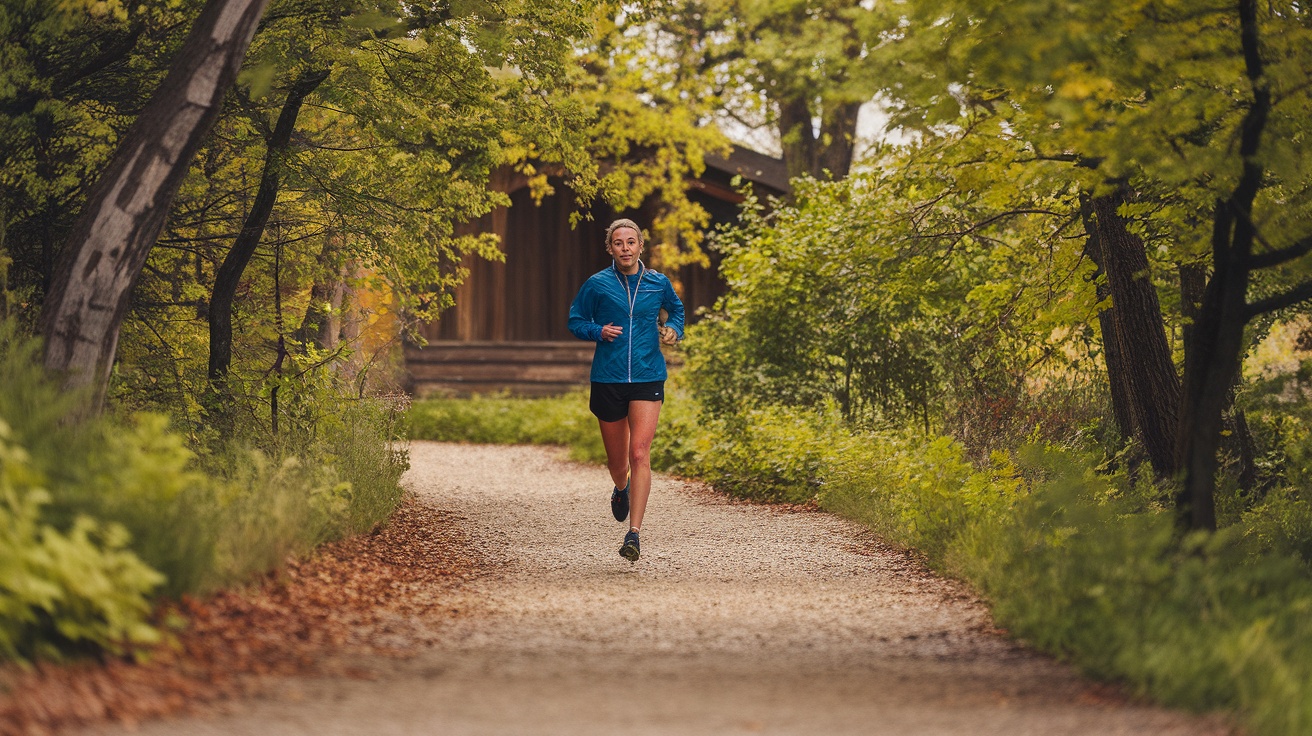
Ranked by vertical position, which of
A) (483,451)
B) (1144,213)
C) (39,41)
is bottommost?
(483,451)

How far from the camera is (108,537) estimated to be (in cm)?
416

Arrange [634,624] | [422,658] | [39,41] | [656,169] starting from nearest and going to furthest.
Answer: [422,658], [634,624], [39,41], [656,169]

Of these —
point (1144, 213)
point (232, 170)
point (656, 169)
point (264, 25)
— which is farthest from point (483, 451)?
point (1144, 213)

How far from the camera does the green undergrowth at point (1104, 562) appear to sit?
415 centimetres

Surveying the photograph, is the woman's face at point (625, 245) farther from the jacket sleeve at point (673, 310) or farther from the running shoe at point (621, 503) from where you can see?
the running shoe at point (621, 503)

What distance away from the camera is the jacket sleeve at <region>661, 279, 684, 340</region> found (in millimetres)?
7742

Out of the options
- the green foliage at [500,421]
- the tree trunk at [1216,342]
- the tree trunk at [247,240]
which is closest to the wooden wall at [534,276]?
the green foliage at [500,421]

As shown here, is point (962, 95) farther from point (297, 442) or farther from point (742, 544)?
point (297, 442)

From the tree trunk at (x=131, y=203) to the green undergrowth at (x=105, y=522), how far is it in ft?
0.66

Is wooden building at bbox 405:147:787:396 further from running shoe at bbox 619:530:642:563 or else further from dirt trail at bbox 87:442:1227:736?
running shoe at bbox 619:530:642:563

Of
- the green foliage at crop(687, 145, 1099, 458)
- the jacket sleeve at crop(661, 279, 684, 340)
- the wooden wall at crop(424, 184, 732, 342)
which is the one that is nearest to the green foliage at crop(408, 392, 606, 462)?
the wooden wall at crop(424, 184, 732, 342)

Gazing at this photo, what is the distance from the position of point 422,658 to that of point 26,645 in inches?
55.5

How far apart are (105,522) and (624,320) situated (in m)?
3.68

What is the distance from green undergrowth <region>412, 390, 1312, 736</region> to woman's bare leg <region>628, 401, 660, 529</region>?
1.82 meters
